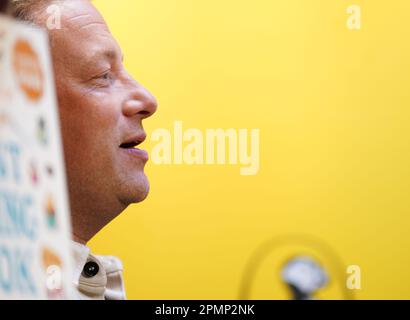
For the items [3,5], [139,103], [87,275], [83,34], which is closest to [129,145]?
[139,103]

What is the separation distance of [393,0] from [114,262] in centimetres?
142

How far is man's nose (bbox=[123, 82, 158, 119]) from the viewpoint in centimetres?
204

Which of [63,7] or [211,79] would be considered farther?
[211,79]

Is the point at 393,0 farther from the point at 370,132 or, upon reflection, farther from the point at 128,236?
the point at 128,236

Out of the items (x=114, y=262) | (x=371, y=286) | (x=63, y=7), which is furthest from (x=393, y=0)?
(x=114, y=262)

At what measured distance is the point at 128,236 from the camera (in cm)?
231

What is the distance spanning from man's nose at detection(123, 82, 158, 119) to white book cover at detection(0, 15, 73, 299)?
1.25m

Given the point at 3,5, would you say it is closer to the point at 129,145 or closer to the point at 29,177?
the point at 29,177

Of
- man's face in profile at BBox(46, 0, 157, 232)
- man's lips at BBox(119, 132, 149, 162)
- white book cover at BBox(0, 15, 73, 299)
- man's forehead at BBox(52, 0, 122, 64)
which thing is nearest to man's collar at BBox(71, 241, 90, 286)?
man's face in profile at BBox(46, 0, 157, 232)

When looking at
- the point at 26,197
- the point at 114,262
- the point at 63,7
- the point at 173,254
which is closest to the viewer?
the point at 26,197

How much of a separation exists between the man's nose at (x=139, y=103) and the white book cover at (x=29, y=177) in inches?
49.1

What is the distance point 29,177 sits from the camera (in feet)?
2.57

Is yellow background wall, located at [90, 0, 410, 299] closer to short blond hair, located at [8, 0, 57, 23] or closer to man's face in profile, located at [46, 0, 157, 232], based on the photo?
man's face in profile, located at [46, 0, 157, 232]

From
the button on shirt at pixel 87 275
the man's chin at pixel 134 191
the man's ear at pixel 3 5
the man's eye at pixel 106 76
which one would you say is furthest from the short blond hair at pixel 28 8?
the man's ear at pixel 3 5
